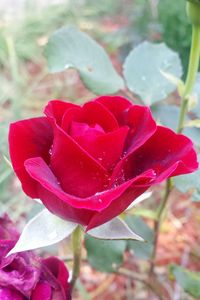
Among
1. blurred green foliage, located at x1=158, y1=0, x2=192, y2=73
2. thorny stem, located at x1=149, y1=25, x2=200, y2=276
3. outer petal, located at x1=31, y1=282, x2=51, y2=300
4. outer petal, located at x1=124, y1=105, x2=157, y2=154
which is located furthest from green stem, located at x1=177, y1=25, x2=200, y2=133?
blurred green foliage, located at x1=158, y1=0, x2=192, y2=73

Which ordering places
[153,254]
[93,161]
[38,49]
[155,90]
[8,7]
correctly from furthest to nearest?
[8,7] < [38,49] < [153,254] < [155,90] < [93,161]

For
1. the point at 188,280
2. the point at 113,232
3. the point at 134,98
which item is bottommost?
the point at 188,280

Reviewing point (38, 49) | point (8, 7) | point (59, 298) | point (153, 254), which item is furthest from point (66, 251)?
point (8, 7)

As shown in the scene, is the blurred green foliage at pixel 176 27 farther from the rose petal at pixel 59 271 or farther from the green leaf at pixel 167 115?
the rose petal at pixel 59 271

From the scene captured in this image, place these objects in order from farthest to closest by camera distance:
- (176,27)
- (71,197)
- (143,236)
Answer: (176,27) → (143,236) → (71,197)

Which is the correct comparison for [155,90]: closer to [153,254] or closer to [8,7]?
[153,254]

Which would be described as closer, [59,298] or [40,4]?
[59,298]

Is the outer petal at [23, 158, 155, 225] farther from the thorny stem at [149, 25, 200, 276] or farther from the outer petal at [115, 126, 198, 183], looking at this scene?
the thorny stem at [149, 25, 200, 276]

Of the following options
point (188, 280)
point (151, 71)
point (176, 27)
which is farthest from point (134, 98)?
point (176, 27)

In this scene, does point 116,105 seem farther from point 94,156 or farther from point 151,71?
point 151,71
